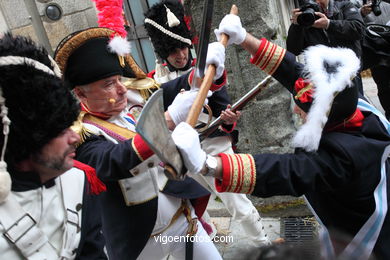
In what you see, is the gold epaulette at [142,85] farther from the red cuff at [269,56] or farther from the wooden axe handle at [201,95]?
the red cuff at [269,56]

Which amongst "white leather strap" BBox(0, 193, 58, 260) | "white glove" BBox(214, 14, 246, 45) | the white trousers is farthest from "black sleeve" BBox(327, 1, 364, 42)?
"white leather strap" BBox(0, 193, 58, 260)

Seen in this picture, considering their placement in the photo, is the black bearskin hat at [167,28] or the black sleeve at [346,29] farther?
the black bearskin hat at [167,28]

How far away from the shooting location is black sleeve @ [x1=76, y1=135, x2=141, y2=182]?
1452 mm

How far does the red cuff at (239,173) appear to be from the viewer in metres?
1.37

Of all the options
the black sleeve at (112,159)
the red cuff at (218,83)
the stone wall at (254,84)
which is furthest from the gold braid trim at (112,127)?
the stone wall at (254,84)

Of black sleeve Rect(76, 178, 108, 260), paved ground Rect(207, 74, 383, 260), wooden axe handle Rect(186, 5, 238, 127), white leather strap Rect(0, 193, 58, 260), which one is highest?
wooden axe handle Rect(186, 5, 238, 127)

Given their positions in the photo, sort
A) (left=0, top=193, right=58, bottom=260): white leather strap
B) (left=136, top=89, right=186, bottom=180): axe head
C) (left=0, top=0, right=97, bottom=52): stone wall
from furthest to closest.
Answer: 1. (left=0, top=0, right=97, bottom=52): stone wall
2. (left=0, top=193, right=58, bottom=260): white leather strap
3. (left=136, top=89, right=186, bottom=180): axe head

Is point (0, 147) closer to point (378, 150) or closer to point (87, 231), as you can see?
point (87, 231)

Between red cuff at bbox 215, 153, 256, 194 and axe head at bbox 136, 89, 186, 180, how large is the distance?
272 millimetres

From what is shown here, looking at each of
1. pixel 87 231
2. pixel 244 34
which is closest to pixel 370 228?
pixel 244 34

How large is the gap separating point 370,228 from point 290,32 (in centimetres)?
232

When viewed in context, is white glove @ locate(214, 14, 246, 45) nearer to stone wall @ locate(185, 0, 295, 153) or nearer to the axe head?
the axe head

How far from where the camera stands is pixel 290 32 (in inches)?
127

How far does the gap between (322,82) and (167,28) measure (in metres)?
2.53
